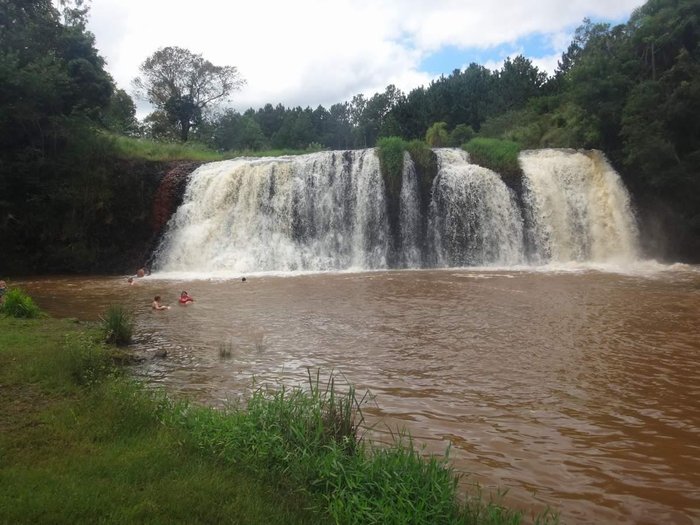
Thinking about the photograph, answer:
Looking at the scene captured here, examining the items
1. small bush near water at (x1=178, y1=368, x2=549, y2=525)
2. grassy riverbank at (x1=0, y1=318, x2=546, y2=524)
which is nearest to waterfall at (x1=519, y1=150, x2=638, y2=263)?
small bush near water at (x1=178, y1=368, x2=549, y2=525)

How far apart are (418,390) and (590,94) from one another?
21482 mm

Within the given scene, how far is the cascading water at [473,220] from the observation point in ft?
72.2

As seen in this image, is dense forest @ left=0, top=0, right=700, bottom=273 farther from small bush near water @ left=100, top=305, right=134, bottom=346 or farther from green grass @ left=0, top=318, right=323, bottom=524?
green grass @ left=0, top=318, right=323, bottom=524

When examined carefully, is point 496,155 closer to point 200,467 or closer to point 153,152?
point 153,152

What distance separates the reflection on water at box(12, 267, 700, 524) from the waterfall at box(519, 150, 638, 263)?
6.16 meters

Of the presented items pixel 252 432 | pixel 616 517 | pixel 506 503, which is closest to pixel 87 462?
pixel 252 432

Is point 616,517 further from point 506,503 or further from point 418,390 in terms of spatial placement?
point 418,390

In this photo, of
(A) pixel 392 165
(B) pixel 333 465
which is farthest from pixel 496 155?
(B) pixel 333 465

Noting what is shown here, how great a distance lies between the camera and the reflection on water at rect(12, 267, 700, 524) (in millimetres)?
4664

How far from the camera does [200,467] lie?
367cm

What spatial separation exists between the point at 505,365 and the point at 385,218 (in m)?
15.6

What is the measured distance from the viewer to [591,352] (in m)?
8.34

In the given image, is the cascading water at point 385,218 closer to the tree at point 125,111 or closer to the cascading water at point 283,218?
the cascading water at point 283,218

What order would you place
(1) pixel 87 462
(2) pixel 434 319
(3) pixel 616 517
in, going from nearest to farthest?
(1) pixel 87 462
(3) pixel 616 517
(2) pixel 434 319
